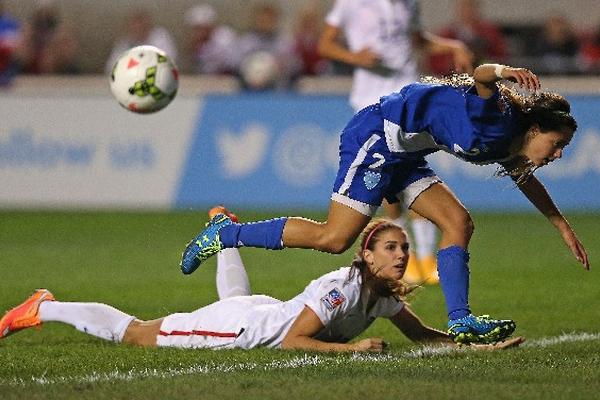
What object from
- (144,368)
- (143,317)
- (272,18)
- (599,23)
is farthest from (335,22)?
(599,23)

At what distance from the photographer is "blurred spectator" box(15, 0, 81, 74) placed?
20.2 meters

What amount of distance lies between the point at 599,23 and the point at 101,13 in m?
8.15

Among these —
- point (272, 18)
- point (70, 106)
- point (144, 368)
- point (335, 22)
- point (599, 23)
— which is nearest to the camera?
point (144, 368)

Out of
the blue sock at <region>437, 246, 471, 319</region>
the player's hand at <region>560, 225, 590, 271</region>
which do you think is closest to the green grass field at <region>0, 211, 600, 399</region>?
the blue sock at <region>437, 246, 471, 319</region>

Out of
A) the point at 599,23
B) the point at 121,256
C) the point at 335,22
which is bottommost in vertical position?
the point at 121,256

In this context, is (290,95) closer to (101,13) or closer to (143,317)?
Answer: (101,13)

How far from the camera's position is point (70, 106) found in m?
17.8

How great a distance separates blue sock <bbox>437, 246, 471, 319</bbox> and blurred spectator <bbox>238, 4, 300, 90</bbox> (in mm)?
11002

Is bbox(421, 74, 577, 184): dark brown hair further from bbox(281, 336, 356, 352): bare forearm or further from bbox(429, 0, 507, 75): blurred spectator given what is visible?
bbox(429, 0, 507, 75): blurred spectator

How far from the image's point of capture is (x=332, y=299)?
7.61 meters

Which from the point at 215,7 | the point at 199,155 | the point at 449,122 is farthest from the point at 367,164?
the point at 215,7

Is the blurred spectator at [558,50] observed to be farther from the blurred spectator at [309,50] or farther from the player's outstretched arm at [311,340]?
the player's outstretched arm at [311,340]

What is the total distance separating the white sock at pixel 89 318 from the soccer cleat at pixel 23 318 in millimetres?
36

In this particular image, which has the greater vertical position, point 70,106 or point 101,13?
point 101,13
